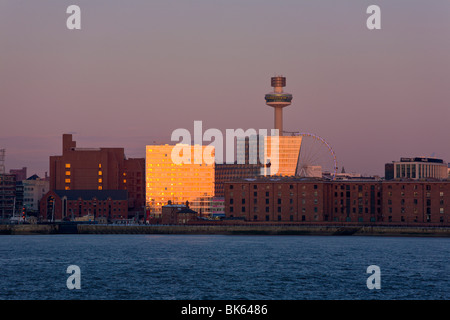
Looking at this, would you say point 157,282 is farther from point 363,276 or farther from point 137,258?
point 137,258

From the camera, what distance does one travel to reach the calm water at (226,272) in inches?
2948

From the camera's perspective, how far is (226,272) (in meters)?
96.5

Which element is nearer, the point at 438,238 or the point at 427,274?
the point at 427,274

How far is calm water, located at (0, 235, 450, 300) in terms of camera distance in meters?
74.9

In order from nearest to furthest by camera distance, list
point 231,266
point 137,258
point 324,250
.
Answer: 1. point 231,266
2. point 137,258
3. point 324,250

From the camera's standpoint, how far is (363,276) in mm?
92062

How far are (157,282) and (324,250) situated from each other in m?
61.9
